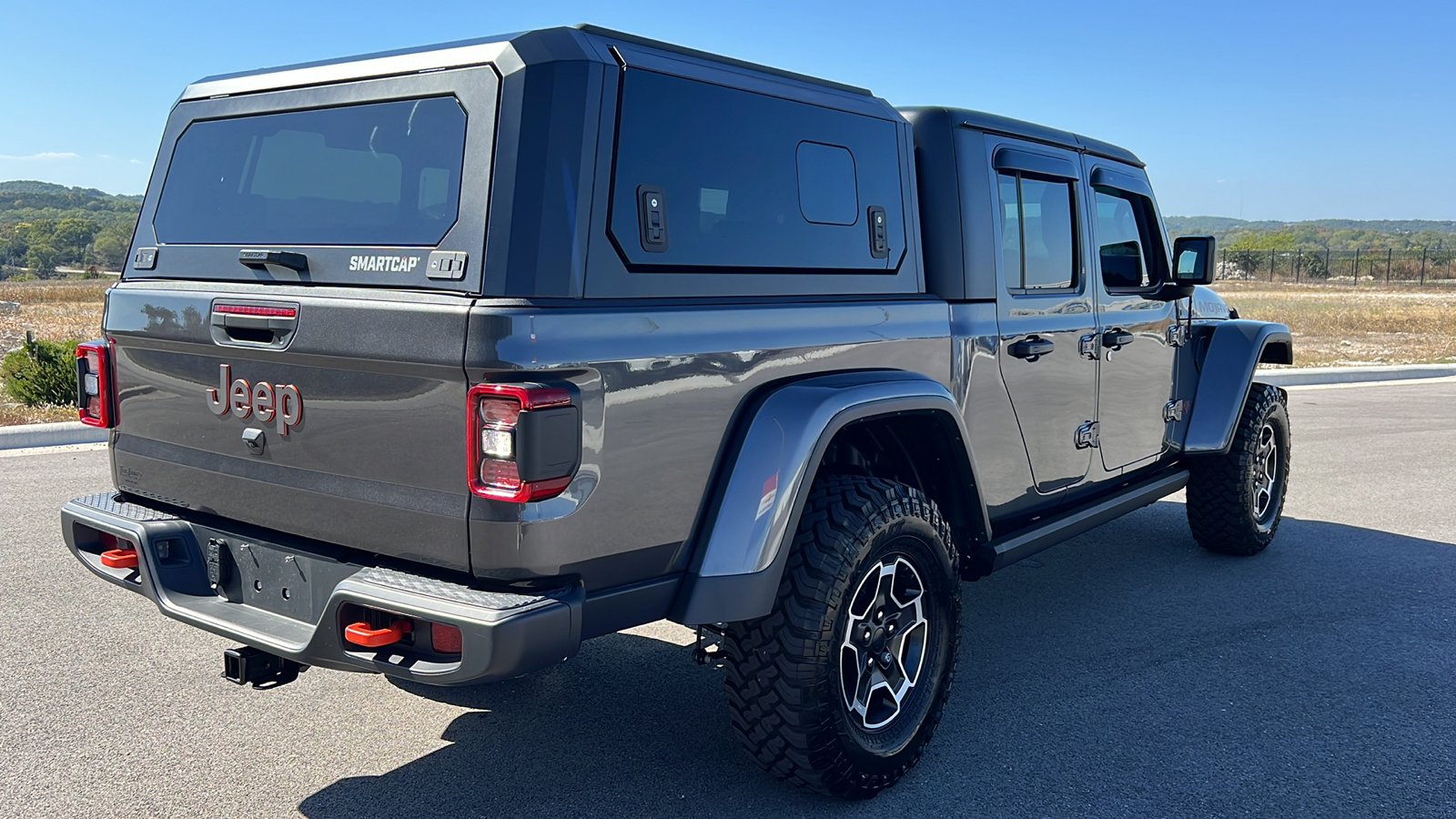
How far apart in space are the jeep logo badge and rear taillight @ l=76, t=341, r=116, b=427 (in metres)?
0.61

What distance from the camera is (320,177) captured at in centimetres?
313

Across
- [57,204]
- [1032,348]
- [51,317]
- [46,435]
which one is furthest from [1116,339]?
[57,204]

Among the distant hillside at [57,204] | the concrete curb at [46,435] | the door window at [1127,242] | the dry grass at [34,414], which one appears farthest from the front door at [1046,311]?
the distant hillside at [57,204]

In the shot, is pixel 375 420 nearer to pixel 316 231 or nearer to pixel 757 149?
pixel 316 231

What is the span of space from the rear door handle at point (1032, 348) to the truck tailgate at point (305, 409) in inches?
91.9

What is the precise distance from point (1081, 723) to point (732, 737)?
122cm

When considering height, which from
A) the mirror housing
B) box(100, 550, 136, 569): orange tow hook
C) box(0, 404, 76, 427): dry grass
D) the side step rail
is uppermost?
the mirror housing

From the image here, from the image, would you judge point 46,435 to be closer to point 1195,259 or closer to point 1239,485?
point 1195,259

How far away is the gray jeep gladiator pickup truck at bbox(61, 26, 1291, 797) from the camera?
2643 mm

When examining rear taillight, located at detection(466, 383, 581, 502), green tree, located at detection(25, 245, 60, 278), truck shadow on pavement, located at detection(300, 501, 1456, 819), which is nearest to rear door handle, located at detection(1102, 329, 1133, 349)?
truck shadow on pavement, located at detection(300, 501, 1456, 819)

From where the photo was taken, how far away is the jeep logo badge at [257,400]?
2.96 metres

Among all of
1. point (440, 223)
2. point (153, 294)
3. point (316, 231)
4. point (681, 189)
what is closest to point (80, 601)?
point (153, 294)

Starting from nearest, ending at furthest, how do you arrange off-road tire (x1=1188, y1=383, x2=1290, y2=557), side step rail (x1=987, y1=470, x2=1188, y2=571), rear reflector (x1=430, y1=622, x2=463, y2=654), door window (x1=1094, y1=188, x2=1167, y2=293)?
rear reflector (x1=430, y1=622, x2=463, y2=654) → side step rail (x1=987, y1=470, x2=1188, y2=571) → door window (x1=1094, y1=188, x2=1167, y2=293) → off-road tire (x1=1188, y1=383, x2=1290, y2=557)

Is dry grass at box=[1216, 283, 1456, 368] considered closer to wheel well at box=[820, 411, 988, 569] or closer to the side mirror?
the side mirror
